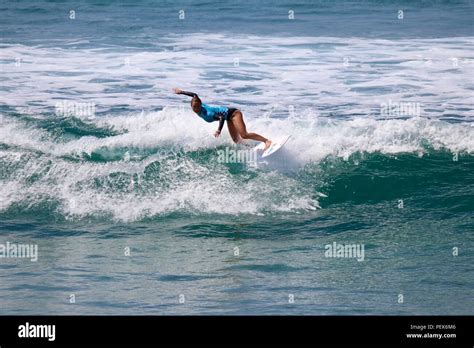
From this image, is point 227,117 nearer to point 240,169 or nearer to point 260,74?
point 240,169

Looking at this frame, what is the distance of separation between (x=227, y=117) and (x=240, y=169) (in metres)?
0.97

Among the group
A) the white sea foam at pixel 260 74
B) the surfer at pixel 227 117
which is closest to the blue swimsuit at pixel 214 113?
the surfer at pixel 227 117

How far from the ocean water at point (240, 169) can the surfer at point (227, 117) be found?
1.63 ft

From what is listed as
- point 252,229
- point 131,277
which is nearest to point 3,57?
point 252,229

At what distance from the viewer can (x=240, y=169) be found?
15.8 meters

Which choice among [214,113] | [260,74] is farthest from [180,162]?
[260,74]

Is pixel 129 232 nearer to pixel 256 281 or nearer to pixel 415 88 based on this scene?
pixel 256 281

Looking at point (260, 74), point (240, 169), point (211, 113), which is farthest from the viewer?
point (260, 74)

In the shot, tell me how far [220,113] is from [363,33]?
550 inches

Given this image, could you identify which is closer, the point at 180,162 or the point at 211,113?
the point at 211,113

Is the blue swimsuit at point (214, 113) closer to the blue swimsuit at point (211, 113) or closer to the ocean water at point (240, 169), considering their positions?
the blue swimsuit at point (211, 113)

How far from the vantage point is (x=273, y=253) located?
12438 mm

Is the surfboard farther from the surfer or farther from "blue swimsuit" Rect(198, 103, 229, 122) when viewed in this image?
"blue swimsuit" Rect(198, 103, 229, 122)

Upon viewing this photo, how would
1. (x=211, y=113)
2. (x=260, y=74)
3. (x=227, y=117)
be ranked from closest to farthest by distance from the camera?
(x=211, y=113) → (x=227, y=117) → (x=260, y=74)
